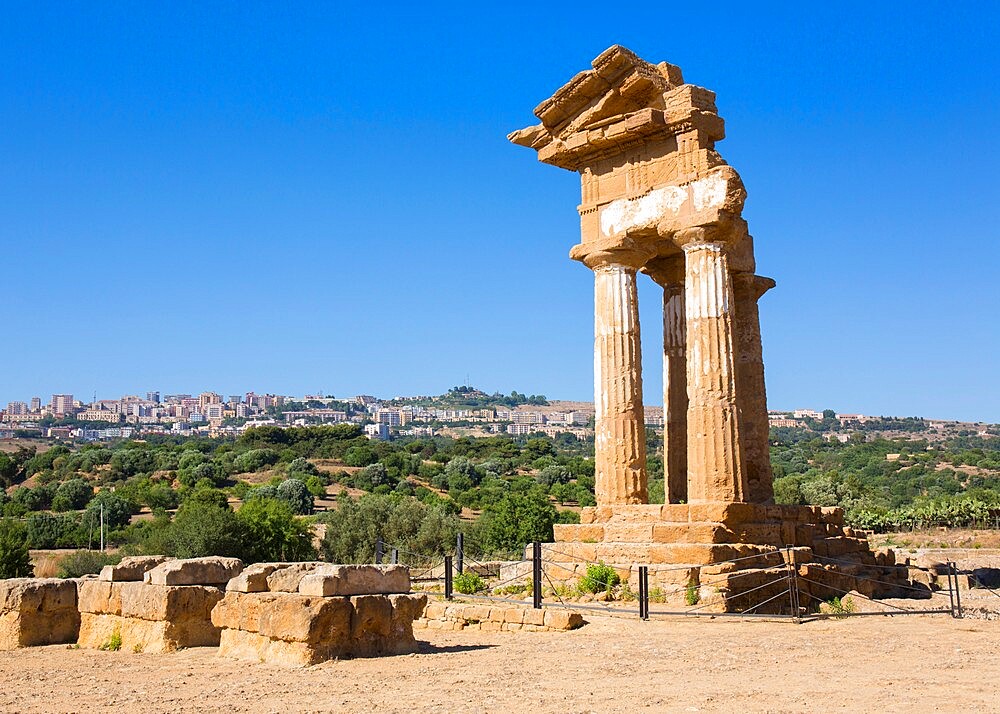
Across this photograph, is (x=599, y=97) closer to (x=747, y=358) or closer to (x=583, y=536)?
(x=747, y=358)

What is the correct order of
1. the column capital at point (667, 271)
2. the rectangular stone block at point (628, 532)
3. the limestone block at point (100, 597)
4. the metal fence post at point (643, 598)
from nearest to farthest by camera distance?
the limestone block at point (100, 597) < the metal fence post at point (643, 598) < the rectangular stone block at point (628, 532) < the column capital at point (667, 271)

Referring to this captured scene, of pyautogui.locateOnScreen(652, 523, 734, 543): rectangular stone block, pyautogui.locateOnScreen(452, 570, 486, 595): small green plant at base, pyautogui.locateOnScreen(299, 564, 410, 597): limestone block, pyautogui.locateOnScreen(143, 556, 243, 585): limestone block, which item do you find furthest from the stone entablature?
pyautogui.locateOnScreen(143, 556, 243, 585): limestone block

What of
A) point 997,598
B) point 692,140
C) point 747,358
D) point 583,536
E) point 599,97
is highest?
point 599,97

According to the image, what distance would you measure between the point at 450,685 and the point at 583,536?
9022 mm

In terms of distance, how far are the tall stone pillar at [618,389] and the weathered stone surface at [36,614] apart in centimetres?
925

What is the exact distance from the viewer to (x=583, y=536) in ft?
56.8

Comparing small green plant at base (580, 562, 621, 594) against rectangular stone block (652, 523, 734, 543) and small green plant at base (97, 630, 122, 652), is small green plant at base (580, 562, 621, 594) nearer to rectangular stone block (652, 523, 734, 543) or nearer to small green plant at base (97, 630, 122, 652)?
rectangular stone block (652, 523, 734, 543)

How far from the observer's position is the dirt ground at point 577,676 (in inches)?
300

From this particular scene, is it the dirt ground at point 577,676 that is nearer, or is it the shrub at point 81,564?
the dirt ground at point 577,676

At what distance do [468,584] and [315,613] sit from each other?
25.6 feet

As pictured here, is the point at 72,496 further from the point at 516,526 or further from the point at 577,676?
the point at 577,676

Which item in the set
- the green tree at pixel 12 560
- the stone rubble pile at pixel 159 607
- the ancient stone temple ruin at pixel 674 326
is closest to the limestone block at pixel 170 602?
the stone rubble pile at pixel 159 607

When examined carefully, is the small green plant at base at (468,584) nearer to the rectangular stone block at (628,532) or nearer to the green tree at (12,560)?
the rectangular stone block at (628,532)

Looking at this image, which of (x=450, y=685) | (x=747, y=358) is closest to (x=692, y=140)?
(x=747, y=358)
